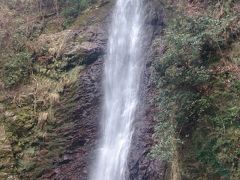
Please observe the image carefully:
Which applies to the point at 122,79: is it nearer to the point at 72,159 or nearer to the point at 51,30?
the point at 72,159

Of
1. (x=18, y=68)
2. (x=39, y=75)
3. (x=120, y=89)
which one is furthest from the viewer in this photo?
(x=18, y=68)

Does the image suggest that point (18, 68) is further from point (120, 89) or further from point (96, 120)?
point (120, 89)

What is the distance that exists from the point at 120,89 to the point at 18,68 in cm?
449

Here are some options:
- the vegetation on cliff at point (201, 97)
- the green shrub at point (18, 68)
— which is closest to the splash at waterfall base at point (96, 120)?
the vegetation on cliff at point (201, 97)

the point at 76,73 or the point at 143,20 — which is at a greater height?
the point at 143,20

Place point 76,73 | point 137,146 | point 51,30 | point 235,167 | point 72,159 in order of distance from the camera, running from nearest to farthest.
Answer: point 235,167
point 137,146
point 72,159
point 76,73
point 51,30

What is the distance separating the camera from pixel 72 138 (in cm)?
1333

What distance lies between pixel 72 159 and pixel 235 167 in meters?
6.43

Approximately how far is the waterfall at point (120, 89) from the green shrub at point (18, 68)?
3.28m

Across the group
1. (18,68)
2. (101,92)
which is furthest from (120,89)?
(18,68)

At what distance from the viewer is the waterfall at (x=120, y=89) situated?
12141 millimetres

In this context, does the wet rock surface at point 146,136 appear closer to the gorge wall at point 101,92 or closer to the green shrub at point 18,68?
the gorge wall at point 101,92

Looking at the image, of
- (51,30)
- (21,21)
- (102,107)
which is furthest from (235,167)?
(21,21)

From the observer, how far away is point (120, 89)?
13.6 meters
